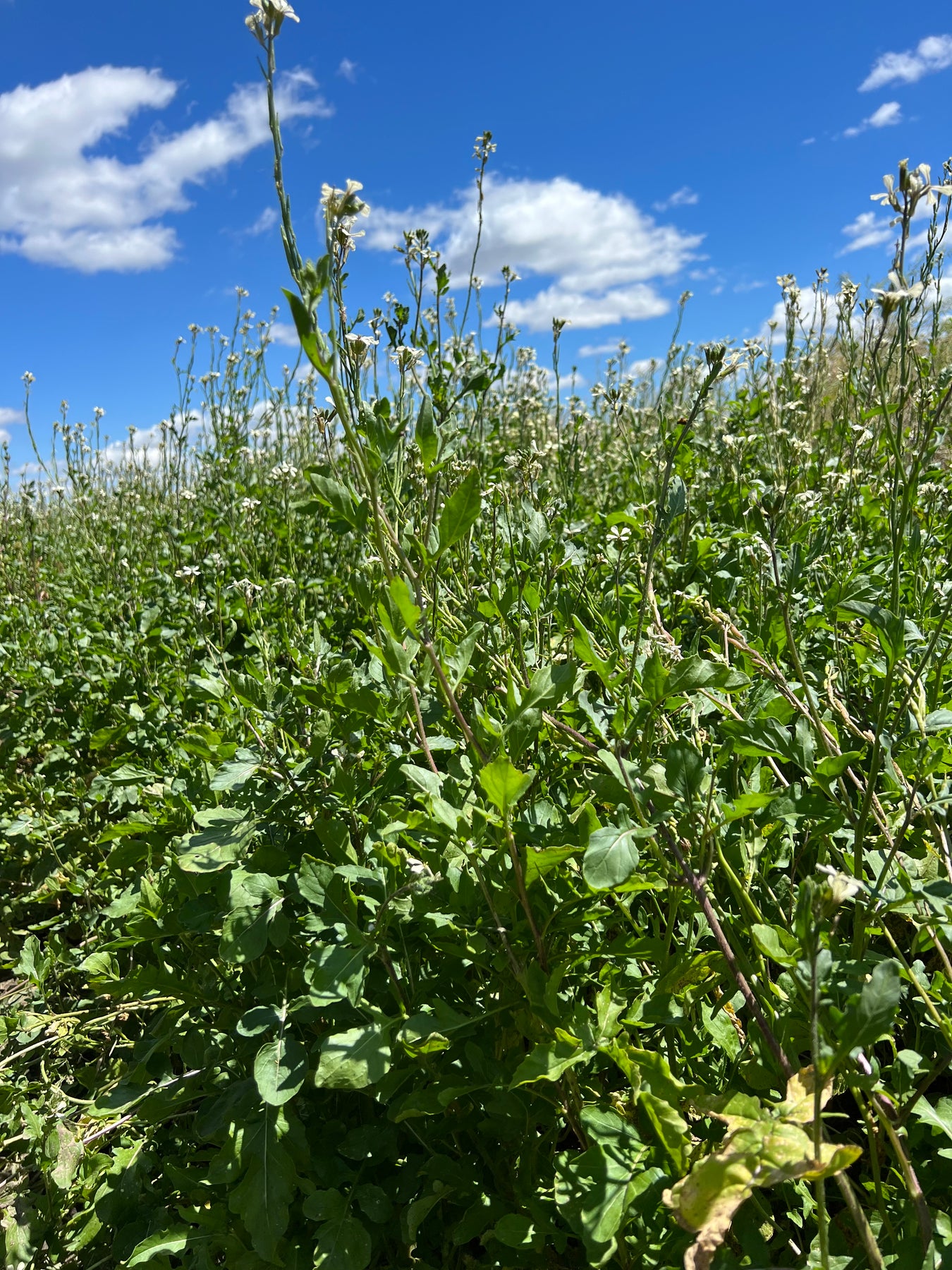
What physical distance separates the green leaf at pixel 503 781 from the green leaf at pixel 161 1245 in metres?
0.97

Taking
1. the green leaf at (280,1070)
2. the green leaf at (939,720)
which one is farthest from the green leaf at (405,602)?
the green leaf at (939,720)

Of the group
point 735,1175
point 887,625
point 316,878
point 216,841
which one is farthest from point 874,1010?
point 216,841

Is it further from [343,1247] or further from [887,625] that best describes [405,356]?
[343,1247]

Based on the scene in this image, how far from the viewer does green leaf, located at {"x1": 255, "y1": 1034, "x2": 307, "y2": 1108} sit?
4.08 ft

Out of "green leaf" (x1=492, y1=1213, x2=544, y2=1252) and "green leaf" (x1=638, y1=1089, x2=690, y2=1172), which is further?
"green leaf" (x1=492, y1=1213, x2=544, y2=1252)

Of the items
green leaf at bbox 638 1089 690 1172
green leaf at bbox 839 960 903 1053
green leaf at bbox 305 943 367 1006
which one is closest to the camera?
green leaf at bbox 839 960 903 1053

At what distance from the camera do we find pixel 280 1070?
4.18 feet

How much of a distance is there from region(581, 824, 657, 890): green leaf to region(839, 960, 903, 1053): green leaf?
0.28 metres

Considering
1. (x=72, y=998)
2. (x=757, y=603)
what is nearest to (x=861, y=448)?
(x=757, y=603)

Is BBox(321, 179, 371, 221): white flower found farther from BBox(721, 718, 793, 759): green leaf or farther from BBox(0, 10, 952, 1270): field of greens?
BBox(721, 718, 793, 759): green leaf

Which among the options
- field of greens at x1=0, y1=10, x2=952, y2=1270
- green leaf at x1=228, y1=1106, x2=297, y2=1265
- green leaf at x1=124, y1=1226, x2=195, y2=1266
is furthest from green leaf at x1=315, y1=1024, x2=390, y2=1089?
green leaf at x1=124, y1=1226, x2=195, y2=1266

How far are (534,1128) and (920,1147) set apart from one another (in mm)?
609

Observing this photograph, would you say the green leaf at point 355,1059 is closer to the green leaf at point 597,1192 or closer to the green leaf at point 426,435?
the green leaf at point 597,1192

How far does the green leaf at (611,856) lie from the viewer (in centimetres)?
102
